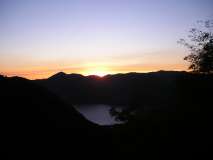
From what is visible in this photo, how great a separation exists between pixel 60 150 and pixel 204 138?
9150 millimetres

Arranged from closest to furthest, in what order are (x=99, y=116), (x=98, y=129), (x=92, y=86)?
(x=98, y=129) < (x=99, y=116) < (x=92, y=86)

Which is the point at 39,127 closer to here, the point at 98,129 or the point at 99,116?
the point at 98,129

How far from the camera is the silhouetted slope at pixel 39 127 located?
16859mm

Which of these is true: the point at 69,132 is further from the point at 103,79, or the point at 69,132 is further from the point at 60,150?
the point at 103,79

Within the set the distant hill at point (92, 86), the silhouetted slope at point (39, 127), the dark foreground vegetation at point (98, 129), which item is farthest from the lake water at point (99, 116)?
the dark foreground vegetation at point (98, 129)

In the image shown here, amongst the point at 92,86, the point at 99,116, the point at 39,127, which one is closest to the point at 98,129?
the point at 39,127

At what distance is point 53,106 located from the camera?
22.9m

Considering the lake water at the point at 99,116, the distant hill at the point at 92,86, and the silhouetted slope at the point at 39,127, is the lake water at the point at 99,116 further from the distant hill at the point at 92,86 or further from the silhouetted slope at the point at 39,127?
the silhouetted slope at the point at 39,127

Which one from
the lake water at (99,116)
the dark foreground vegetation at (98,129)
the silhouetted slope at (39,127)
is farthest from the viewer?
the lake water at (99,116)

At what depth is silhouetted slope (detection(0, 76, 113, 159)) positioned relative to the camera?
1686cm

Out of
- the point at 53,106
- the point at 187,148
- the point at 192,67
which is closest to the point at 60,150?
the point at 53,106

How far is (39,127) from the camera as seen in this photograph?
61.8 ft

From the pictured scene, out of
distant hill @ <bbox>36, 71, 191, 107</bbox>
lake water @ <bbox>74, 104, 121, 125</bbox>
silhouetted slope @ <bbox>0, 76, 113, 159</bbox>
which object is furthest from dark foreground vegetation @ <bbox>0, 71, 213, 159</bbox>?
distant hill @ <bbox>36, 71, 191, 107</bbox>

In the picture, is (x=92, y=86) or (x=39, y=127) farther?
(x=92, y=86)
